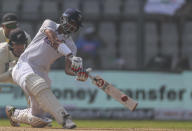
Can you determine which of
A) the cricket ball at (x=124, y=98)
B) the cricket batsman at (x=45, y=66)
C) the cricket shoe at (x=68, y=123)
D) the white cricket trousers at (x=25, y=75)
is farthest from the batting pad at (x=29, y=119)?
the cricket ball at (x=124, y=98)

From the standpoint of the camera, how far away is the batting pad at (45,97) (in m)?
6.83

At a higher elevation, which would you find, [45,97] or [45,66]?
[45,66]

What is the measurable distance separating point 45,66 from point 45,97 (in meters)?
0.88

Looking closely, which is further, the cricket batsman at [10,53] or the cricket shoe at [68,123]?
the cricket batsman at [10,53]

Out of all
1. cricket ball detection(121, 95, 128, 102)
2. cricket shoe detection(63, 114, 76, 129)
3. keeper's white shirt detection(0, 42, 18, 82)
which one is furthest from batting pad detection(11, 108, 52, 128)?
cricket ball detection(121, 95, 128, 102)

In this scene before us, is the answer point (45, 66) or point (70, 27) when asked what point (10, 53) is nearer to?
point (45, 66)

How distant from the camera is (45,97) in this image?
6.89 m

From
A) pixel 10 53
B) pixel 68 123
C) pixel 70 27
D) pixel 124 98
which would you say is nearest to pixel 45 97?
pixel 68 123

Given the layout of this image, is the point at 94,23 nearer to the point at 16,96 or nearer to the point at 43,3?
the point at 43,3

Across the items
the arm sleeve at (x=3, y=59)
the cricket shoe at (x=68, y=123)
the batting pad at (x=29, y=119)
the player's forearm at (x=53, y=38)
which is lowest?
the batting pad at (x=29, y=119)

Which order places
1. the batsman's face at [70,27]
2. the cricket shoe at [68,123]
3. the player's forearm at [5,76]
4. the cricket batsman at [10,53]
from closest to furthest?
the cricket shoe at [68,123], the batsman's face at [70,27], the cricket batsman at [10,53], the player's forearm at [5,76]

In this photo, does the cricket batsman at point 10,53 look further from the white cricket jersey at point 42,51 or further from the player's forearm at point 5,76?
the white cricket jersey at point 42,51

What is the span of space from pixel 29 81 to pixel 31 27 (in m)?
8.54

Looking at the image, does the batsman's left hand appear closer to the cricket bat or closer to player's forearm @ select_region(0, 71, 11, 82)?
the cricket bat
